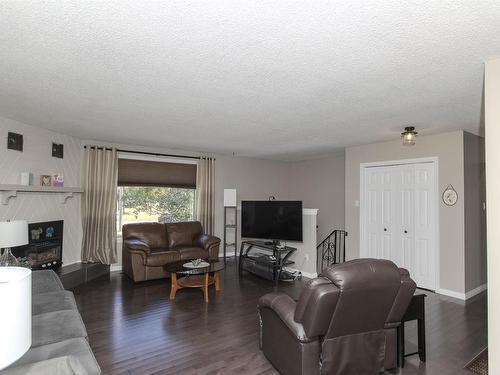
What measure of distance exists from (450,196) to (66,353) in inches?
200

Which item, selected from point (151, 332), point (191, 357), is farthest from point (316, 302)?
point (151, 332)

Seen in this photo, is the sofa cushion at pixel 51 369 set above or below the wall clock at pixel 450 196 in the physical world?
below

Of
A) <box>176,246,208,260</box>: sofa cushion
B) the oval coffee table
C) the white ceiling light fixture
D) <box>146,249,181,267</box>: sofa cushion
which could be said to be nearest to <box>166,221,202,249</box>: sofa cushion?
<box>176,246,208,260</box>: sofa cushion

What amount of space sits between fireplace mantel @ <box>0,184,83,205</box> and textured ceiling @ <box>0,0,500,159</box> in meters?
0.95

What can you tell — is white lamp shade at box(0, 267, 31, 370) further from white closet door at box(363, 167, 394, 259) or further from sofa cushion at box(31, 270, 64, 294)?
white closet door at box(363, 167, 394, 259)

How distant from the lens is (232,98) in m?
3.08

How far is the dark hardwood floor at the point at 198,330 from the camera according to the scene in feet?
8.56

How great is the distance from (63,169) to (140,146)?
1.45 m

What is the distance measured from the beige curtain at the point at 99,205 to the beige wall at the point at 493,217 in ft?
18.0

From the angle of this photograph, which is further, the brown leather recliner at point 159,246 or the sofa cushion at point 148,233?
the sofa cushion at point 148,233

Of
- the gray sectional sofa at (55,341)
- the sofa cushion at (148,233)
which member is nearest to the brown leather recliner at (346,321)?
the gray sectional sofa at (55,341)

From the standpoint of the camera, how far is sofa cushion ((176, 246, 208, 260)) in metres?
5.31

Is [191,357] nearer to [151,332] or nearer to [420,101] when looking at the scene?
[151,332]

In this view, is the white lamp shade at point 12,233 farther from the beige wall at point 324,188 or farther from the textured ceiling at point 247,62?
the beige wall at point 324,188
